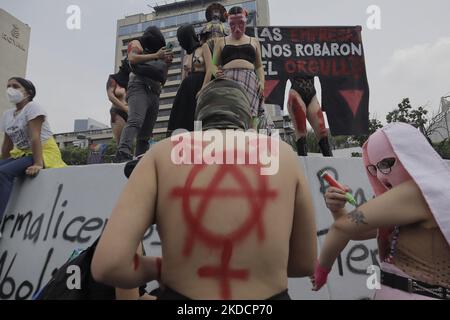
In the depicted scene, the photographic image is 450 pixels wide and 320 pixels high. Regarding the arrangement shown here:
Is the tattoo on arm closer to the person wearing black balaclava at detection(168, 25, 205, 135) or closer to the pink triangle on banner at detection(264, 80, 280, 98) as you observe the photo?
the person wearing black balaclava at detection(168, 25, 205, 135)

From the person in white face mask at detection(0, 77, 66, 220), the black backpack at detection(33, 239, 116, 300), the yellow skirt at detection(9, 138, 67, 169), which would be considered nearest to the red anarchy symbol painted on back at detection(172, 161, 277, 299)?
the black backpack at detection(33, 239, 116, 300)

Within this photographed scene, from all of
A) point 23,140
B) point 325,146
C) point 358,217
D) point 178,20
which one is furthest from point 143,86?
point 178,20

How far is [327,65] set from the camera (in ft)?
25.0

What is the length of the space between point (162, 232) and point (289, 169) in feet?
1.78

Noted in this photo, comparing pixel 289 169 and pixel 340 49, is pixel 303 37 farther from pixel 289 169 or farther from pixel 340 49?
pixel 289 169

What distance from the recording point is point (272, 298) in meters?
1.24

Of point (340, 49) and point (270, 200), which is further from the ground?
point (340, 49)

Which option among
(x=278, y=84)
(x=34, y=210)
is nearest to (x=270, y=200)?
(x=34, y=210)

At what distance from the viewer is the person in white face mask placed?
11.9 feet

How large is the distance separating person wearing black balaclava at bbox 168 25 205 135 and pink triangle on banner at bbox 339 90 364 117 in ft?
13.0

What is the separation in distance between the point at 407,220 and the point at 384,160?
34 centimetres

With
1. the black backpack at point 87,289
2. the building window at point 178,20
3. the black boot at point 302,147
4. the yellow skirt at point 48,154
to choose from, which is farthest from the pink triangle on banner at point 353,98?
the building window at point 178,20

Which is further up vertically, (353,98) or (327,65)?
(327,65)

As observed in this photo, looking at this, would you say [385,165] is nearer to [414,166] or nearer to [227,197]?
[414,166]
